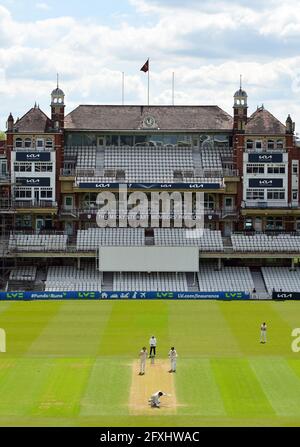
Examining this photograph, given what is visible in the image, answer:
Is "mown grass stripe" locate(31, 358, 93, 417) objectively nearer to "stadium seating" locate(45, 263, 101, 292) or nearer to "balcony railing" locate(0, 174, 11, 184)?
"stadium seating" locate(45, 263, 101, 292)

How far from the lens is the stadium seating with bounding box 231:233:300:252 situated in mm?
78375

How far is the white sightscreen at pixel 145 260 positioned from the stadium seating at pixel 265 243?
15.8 ft

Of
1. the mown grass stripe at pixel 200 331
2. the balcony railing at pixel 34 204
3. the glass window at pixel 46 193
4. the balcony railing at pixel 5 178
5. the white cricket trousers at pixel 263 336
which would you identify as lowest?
the mown grass stripe at pixel 200 331

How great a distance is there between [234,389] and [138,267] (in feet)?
135

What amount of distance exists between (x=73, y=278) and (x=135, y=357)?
110ft

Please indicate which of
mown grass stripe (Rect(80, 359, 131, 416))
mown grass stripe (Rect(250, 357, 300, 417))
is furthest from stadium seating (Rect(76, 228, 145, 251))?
mown grass stripe (Rect(250, 357, 300, 417))

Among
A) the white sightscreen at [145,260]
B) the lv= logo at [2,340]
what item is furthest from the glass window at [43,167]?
the lv= logo at [2,340]

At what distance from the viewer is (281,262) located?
8019 centimetres

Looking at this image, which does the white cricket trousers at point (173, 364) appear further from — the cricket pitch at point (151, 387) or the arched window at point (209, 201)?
the arched window at point (209, 201)

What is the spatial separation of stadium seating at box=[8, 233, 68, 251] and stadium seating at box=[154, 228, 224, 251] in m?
8.10

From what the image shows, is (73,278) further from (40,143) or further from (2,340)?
(2,340)

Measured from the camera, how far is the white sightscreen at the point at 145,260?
7612 cm

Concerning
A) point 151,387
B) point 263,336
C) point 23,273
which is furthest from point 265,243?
point 151,387
